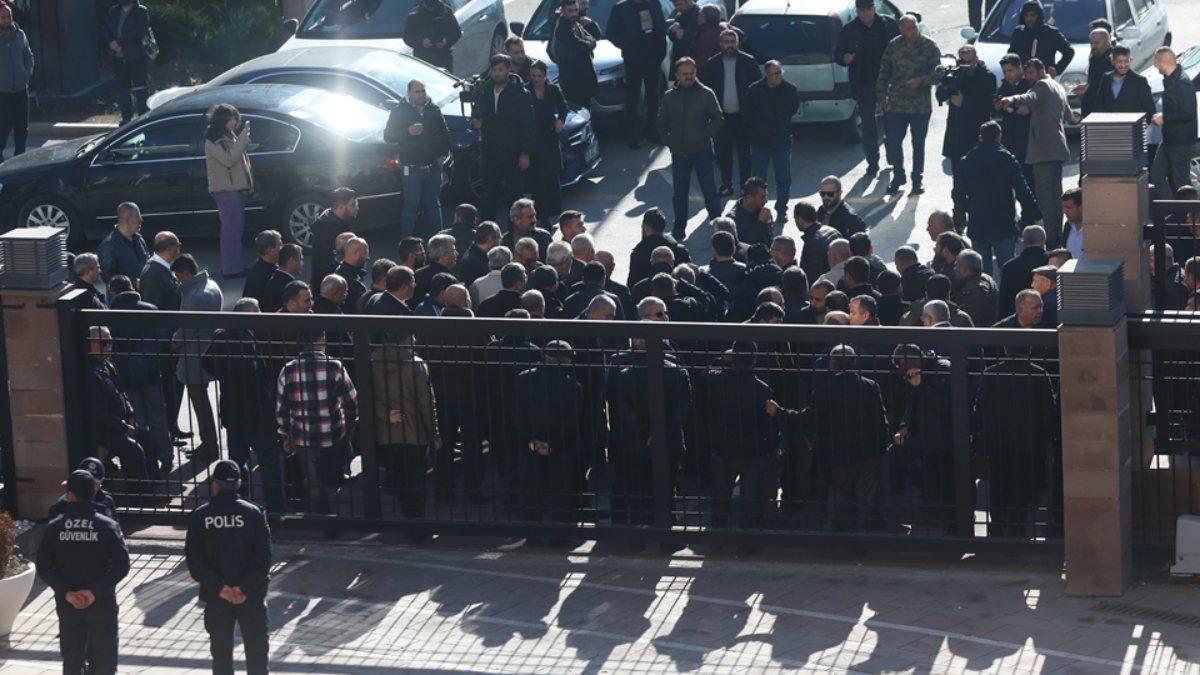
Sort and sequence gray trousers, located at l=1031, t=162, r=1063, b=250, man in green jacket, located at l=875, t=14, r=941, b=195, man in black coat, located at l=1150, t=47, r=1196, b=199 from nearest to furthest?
gray trousers, located at l=1031, t=162, r=1063, b=250 < man in black coat, located at l=1150, t=47, r=1196, b=199 < man in green jacket, located at l=875, t=14, r=941, b=195

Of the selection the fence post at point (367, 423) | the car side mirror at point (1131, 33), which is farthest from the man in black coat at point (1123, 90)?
the fence post at point (367, 423)

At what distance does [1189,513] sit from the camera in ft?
A: 39.9

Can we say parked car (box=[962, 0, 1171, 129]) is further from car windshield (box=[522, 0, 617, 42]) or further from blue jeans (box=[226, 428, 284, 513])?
blue jeans (box=[226, 428, 284, 513])

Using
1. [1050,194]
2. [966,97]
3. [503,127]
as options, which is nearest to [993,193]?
[1050,194]

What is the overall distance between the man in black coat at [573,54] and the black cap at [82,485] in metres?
12.1

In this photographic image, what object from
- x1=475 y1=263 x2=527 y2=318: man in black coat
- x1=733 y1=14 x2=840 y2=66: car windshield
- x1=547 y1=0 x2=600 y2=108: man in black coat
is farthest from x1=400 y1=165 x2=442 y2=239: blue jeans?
x1=475 y1=263 x2=527 y2=318: man in black coat

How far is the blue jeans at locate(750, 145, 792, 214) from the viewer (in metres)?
20.2

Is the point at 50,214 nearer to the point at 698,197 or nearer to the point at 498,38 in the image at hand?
the point at 698,197

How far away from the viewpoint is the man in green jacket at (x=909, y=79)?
20.6 m

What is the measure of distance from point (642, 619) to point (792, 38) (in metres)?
12.3

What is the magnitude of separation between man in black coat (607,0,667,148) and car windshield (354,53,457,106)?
2003 millimetres

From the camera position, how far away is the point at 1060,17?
23438mm

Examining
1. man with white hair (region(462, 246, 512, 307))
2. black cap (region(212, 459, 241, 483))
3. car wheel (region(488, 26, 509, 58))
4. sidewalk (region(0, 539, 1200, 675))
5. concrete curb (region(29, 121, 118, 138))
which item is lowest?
sidewalk (region(0, 539, 1200, 675))

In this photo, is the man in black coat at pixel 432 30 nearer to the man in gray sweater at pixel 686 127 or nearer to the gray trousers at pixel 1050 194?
the man in gray sweater at pixel 686 127
